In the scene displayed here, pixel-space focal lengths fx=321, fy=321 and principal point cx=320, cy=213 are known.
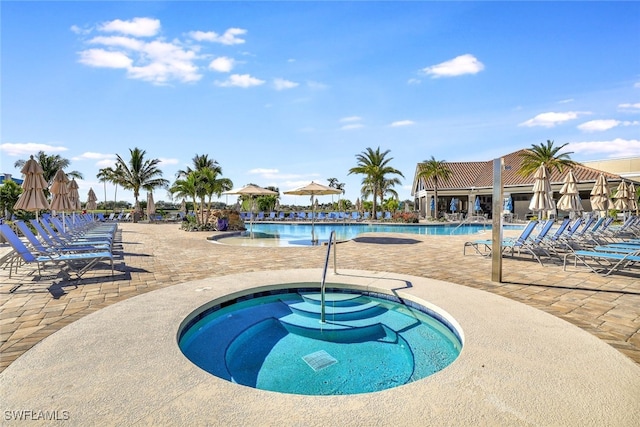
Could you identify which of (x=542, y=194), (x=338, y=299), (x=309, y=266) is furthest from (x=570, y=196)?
(x=338, y=299)

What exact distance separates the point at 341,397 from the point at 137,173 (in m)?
37.5

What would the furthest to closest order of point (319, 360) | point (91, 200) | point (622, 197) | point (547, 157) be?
1. point (547, 157)
2. point (91, 200)
3. point (622, 197)
4. point (319, 360)

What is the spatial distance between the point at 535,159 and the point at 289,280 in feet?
84.8

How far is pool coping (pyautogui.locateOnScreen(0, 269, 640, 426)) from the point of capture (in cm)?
196

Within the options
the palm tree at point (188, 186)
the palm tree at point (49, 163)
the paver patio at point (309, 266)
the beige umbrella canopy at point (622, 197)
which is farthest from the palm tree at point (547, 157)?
the palm tree at point (49, 163)

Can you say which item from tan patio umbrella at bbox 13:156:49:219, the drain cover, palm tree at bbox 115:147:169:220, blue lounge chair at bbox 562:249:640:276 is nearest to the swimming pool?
tan patio umbrella at bbox 13:156:49:219

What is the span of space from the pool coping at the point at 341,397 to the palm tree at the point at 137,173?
114 feet

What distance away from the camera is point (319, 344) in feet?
12.7

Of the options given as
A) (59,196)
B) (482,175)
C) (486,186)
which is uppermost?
(482,175)

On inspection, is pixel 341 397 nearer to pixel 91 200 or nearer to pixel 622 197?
pixel 622 197

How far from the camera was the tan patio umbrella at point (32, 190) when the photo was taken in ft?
25.8

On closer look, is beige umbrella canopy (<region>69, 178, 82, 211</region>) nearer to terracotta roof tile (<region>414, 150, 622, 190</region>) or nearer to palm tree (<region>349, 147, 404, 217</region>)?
palm tree (<region>349, 147, 404, 217</region>)

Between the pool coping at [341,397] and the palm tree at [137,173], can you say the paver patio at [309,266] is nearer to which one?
the pool coping at [341,397]

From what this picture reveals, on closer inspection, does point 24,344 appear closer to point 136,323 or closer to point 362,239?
point 136,323
